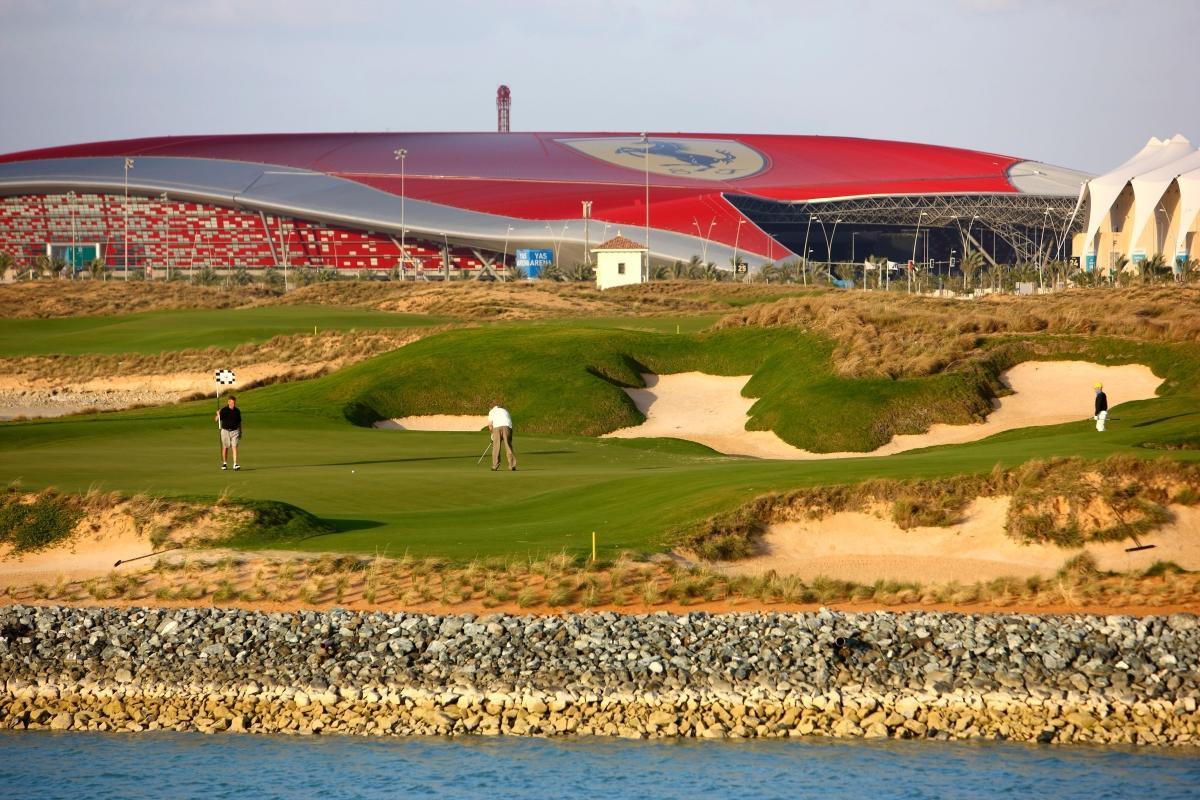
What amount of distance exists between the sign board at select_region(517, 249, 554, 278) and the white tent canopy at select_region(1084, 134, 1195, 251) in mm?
42684

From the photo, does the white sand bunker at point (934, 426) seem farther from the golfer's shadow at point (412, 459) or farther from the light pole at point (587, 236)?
the light pole at point (587, 236)

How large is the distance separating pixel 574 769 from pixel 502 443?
1578cm

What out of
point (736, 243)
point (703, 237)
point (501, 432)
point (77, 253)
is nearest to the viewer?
point (501, 432)

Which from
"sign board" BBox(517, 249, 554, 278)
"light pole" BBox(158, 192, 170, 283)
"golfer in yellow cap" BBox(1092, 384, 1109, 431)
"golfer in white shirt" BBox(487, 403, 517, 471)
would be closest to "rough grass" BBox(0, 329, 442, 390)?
"golfer in white shirt" BBox(487, 403, 517, 471)

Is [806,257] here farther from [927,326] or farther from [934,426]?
[934,426]

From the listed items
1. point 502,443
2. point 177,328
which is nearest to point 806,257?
point 177,328

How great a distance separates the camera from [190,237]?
498 ft

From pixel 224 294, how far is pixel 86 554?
83.2 meters

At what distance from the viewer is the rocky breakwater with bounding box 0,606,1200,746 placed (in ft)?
55.9

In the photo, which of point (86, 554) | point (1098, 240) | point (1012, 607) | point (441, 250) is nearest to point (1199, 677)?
point (1012, 607)

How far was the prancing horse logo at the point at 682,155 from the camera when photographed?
16925cm

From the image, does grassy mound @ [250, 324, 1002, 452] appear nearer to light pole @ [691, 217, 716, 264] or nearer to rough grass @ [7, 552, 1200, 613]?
rough grass @ [7, 552, 1200, 613]

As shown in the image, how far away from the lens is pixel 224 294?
10400cm

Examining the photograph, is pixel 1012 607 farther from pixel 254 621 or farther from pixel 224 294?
pixel 224 294
